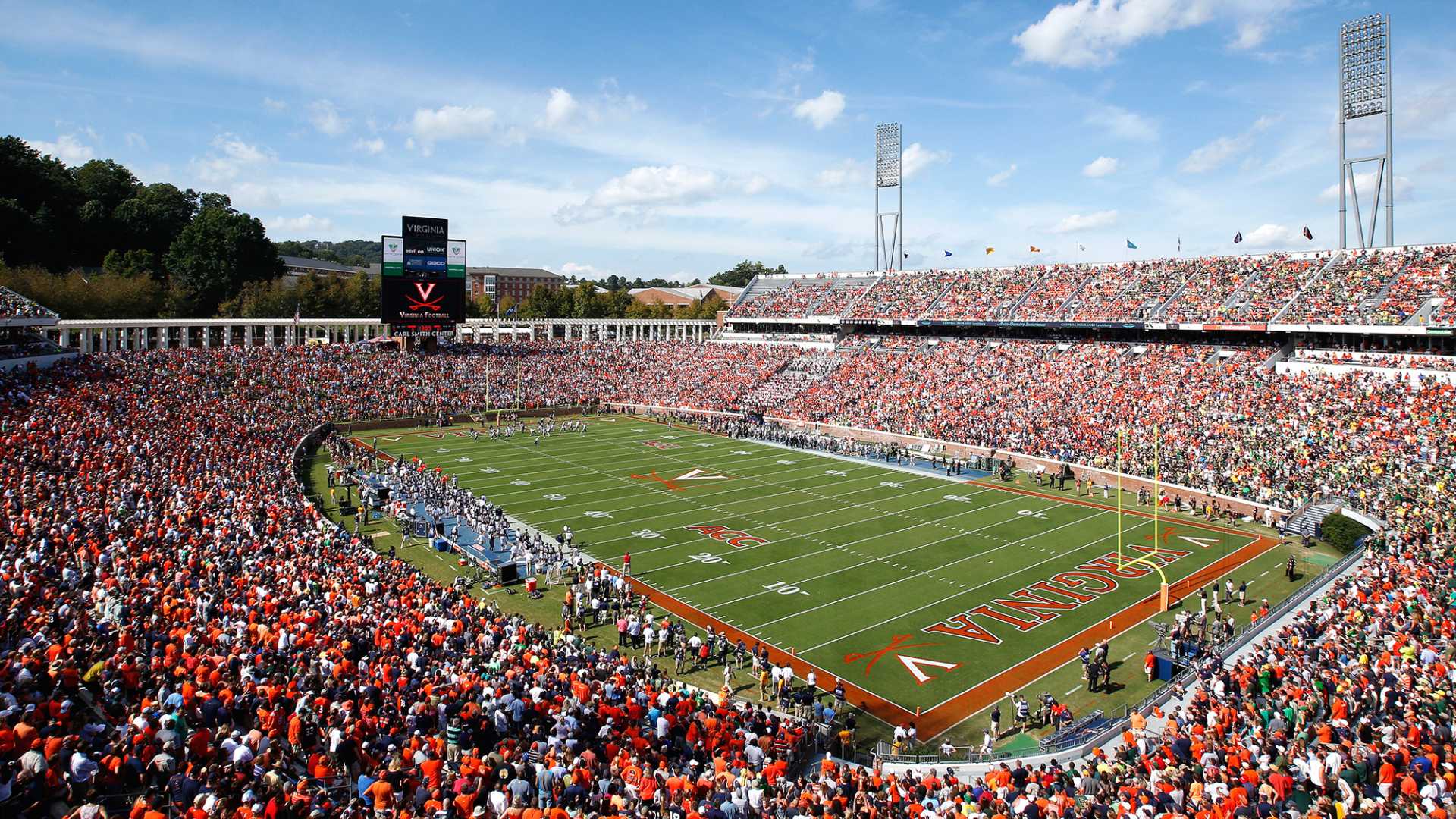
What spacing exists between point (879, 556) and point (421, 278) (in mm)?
39794

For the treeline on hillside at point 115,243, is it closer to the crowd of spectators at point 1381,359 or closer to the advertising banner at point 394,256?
the advertising banner at point 394,256

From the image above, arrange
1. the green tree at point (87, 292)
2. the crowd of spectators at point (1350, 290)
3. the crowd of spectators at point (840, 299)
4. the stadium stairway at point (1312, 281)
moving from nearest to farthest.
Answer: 1. the crowd of spectators at point (1350, 290)
2. the stadium stairway at point (1312, 281)
3. the green tree at point (87, 292)
4. the crowd of spectators at point (840, 299)

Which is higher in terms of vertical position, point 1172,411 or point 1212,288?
point 1212,288

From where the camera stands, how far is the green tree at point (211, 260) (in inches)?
3012

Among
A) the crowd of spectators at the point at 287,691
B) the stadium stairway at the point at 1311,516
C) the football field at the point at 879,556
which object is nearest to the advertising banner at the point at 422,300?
the football field at the point at 879,556

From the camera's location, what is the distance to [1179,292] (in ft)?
149

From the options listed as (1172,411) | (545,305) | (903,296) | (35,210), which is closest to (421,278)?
(903,296)

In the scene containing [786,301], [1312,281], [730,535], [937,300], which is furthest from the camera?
[786,301]

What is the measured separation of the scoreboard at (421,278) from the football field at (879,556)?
16.9 m

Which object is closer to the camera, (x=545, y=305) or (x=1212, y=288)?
(x=1212, y=288)

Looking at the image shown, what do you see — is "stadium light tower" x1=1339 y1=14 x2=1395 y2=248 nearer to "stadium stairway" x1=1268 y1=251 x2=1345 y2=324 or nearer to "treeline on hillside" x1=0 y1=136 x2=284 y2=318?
"stadium stairway" x1=1268 y1=251 x2=1345 y2=324

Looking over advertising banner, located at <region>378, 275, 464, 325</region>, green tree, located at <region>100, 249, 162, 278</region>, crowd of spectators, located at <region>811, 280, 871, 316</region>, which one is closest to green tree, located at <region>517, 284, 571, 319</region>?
green tree, located at <region>100, 249, 162, 278</region>

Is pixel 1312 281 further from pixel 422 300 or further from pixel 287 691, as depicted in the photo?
pixel 422 300

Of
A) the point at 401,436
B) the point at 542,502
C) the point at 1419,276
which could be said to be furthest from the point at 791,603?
the point at 1419,276
